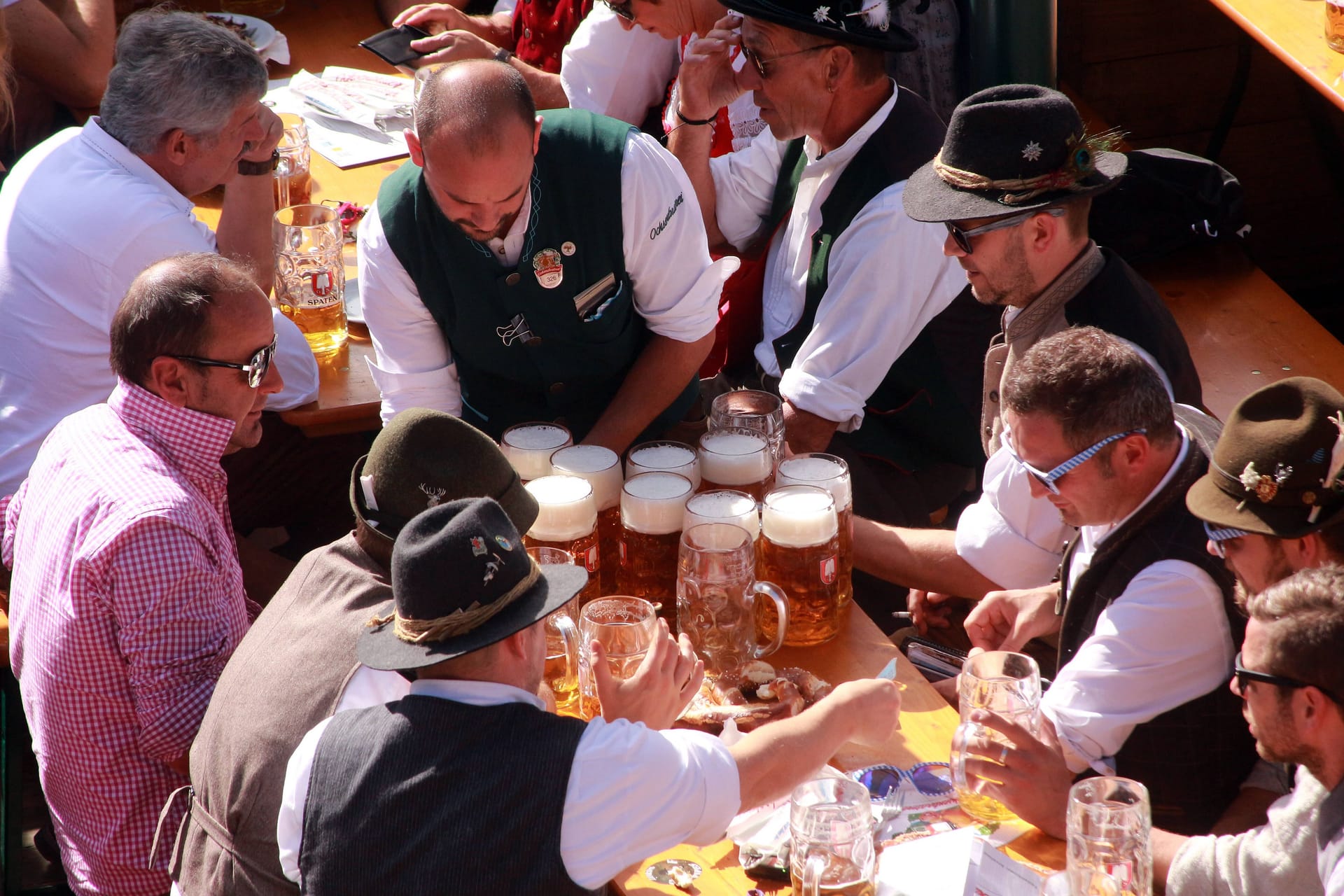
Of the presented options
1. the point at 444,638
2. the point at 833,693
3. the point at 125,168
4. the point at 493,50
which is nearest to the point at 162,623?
the point at 444,638

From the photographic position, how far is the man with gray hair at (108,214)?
312 centimetres

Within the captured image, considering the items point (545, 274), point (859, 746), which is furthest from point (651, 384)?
point (859, 746)

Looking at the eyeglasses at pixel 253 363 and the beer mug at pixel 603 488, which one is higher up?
the eyeglasses at pixel 253 363

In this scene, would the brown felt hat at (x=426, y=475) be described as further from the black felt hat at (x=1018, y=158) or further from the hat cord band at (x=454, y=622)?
the black felt hat at (x=1018, y=158)

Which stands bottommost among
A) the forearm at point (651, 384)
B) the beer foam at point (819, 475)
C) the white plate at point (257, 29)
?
the forearm at point (651, 384)

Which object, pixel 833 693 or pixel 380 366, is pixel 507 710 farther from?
pixel 380 366

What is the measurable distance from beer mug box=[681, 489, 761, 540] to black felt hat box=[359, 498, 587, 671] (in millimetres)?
523

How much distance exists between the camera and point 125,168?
3.27 metres

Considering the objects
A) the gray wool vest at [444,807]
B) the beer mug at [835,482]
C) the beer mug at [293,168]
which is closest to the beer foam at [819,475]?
the beer mug at [835,482]

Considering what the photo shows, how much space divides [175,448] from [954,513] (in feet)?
6.89

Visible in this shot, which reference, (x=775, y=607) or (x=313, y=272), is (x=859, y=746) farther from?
(x=313, y=272)

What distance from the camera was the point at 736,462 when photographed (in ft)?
8.11

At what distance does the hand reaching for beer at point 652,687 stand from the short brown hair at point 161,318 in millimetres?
1066

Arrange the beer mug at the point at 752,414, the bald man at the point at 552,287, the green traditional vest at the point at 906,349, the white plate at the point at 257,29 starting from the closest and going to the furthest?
the beer mug at the point at 752,414 < the bald man at the point at 552,287 < the green traditional vest at the point at 906,349 < the white plate at the point at 257,29
